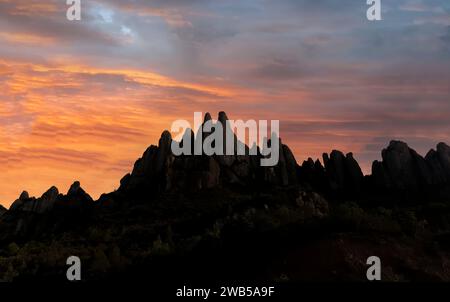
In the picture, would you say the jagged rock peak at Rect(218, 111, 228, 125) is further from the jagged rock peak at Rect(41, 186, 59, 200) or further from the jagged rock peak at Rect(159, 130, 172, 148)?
the jagged rock peak at Rect(41, 186, 59, 200)

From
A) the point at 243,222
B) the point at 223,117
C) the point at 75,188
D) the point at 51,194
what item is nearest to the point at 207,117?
the point at 223,117

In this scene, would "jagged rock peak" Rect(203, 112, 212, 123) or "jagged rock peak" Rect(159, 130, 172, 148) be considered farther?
"jagged rock peak" Rect(159, 130, 172, 148)

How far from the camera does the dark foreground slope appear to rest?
87.4 feet

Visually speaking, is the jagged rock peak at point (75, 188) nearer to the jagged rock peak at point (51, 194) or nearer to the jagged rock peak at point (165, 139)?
the jagged rock peak at point (51, 194)

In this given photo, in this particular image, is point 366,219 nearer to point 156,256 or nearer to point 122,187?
point 156,256

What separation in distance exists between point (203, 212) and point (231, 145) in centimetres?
3785

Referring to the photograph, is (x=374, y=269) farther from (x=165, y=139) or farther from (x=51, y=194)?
(x=51, y=194)

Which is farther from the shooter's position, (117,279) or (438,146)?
(438,146)

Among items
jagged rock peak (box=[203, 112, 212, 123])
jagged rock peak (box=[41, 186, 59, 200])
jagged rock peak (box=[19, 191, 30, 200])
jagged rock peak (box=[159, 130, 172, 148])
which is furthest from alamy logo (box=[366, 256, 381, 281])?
jagged rock peak (box=[19, 191, 30, 200])

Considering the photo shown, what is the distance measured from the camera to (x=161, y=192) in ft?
441

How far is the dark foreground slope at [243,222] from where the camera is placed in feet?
87.4

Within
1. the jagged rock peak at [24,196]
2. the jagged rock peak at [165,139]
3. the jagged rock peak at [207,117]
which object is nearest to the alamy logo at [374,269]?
the jagged rock peak at [207,117]

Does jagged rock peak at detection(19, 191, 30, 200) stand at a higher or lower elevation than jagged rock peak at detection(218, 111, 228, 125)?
lower
